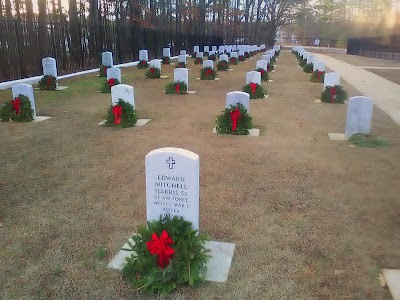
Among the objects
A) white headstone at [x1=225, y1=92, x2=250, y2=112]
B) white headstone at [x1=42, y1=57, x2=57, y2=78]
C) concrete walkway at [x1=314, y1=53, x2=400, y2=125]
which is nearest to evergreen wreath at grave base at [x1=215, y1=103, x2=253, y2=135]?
white headstone at [x1=225, y1=92, x2=250, y2=112]

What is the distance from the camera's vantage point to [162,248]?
3.03m

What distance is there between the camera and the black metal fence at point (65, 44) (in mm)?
14602

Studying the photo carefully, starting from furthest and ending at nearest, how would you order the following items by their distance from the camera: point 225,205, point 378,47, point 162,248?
point 378,47 → point 225,205 → point 162,248

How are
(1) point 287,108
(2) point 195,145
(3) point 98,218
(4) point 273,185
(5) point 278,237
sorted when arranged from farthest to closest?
(1) point 287,108 → (2) point 195,145 → (4) point 273,185 → (3) point 98,218 → (5) point 278,237

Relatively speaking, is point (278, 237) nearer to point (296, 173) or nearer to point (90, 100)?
point (296, 173)

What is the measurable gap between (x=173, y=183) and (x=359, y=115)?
214 inches

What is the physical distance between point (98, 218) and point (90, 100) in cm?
854

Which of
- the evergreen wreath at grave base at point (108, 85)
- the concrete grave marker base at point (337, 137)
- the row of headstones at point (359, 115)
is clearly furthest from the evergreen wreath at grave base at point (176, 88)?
the row of headstones at point (359, 115)

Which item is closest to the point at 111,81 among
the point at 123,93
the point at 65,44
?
the point at 123,93

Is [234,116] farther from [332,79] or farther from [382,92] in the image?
[382,92]

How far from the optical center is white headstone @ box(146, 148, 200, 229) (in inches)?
126

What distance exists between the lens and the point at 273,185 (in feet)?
17.4

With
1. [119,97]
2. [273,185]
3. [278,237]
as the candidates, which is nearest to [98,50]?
[119,97]

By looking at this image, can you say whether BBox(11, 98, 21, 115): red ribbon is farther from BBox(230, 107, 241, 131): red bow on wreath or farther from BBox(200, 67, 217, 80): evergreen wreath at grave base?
BBox(200, 67, 217, 80): evergreen wreath at grave base
